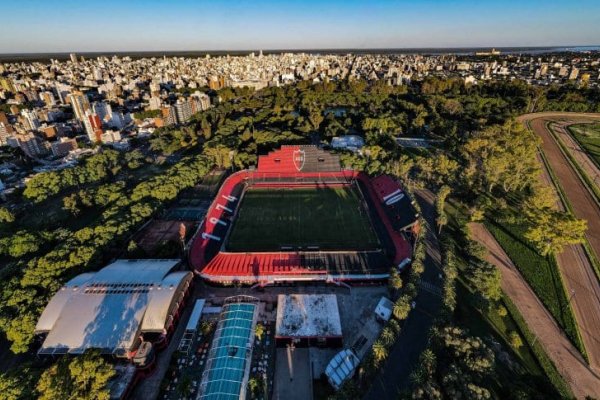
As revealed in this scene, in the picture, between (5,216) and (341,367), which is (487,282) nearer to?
(341,367)

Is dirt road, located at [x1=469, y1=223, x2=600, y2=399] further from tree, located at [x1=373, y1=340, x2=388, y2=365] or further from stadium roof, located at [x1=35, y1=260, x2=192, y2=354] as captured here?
stadium roof, located at [x1=35, y1=260, x2=192, y2=354]

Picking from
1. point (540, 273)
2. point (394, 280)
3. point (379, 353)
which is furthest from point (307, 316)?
point (540, 273)

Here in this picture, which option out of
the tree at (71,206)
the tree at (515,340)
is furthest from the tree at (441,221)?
the tree at (71,206)

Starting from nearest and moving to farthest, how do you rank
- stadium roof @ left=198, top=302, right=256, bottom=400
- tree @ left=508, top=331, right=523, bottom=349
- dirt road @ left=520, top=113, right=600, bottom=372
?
stadium roof @ left=198, top=302, right=256, bottom=400 → tree @ left=508, top=331, right=523, bottom=349 → dirt road @ left=520, top=113, right=600, bottom=372

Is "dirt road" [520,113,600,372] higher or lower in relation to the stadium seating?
lower

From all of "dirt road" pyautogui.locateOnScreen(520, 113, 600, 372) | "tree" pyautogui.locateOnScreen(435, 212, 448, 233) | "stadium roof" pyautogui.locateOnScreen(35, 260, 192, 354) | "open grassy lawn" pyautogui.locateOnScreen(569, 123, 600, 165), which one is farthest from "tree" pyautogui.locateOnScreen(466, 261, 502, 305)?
"open grassy lawn" pyautogui.locateOnScreen(569, 123, 600, 165)

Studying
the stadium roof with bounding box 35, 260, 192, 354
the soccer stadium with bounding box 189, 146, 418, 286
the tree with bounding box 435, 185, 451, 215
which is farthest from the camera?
the tree with bounding box 435, 185, 451, 215
